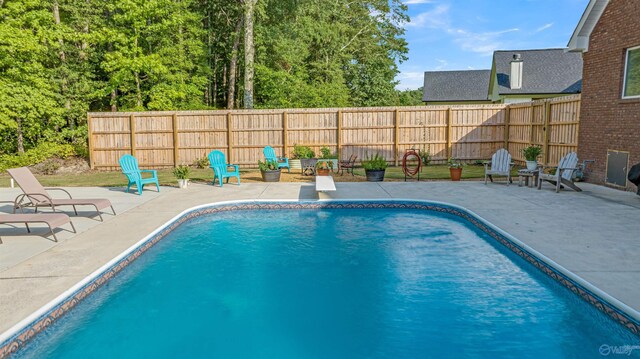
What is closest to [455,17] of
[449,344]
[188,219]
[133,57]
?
[133,57]

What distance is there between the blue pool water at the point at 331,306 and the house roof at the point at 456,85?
2575 cm

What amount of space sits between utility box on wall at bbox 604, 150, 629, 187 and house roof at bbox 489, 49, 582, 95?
53.0 feet

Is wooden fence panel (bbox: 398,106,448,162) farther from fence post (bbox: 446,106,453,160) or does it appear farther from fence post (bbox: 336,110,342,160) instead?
fence post (bbox: 336,110,342,160)

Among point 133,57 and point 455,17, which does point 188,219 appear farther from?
point 455,17

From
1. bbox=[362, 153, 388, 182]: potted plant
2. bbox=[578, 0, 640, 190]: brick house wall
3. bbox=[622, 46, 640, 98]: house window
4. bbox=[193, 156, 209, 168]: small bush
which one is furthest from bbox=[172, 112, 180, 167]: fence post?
bbox=[622, 46, 640, 98]: house window

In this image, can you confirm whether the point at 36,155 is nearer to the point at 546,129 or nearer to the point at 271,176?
the point at 271,176

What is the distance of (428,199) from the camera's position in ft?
29.1

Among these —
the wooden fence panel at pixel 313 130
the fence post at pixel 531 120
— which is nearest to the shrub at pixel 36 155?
the wooden fence panel at pixel 313 130

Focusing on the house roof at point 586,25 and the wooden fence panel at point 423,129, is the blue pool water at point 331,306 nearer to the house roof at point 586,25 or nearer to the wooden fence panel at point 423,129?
the house roof at point 586,25

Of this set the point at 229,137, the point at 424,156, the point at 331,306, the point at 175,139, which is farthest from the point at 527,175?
the point at 175,139

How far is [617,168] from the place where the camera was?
9.68 m

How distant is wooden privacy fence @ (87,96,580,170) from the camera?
15.4 meters

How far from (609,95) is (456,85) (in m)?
22.3

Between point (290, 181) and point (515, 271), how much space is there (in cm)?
764
